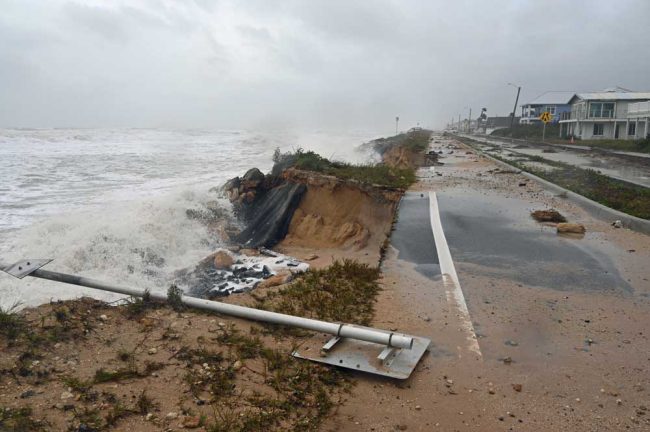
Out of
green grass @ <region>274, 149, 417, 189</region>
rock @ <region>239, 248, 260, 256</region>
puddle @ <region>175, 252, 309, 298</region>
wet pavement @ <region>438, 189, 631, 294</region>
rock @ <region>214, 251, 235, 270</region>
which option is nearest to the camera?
wet pavement @ <region>438, 189, 631, 294</region>

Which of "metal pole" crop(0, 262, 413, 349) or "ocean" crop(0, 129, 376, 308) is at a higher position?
"metal pole" crop(0, 262, 413, 349)

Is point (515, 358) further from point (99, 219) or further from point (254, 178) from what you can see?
point (254, 178)

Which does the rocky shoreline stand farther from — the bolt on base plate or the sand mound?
the sand mound

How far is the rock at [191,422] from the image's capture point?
2.89 m

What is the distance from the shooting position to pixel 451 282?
19.2 ft

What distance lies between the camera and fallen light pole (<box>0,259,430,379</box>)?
3.76 m

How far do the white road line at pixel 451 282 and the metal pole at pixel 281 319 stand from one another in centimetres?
75

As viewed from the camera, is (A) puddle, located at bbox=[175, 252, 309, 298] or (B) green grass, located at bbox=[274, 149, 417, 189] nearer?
(A) puddle, located at bbox=[175, 252, 309, 298]

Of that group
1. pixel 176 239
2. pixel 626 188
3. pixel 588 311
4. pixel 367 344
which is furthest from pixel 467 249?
pixel 626 188

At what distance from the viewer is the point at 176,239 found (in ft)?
38.4

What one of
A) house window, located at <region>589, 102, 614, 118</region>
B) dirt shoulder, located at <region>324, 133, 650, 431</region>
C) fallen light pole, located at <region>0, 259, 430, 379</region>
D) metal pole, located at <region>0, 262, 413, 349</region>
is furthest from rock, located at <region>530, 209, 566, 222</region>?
house window, located at <region>589, 102, 614, 118</region>

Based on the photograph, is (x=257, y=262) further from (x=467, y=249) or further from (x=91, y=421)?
(x=91, y=421)

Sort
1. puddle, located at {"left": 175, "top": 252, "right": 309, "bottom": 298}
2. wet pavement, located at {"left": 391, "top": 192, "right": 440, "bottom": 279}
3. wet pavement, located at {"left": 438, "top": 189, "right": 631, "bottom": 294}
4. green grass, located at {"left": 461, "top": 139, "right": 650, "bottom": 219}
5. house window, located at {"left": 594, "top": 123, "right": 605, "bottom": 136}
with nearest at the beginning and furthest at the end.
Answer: wet pavement, located at {"left": 438, "top": 189, "right": 631, "bottom": 294} → wet pavement, located at {"left": 391, "top": 192, "right": 440, "bottom": 279} → puddle, located at {"left": 175, "top": 252, "right": 309, "bottom": 298} → green grass, located at {"left": 461, "top": 139, "right": 650, "bottom": 219} → house window, located at {"left": 594, "top": 123, "right": 605, "bottom": 136}

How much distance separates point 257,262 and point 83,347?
5976 millimetres
